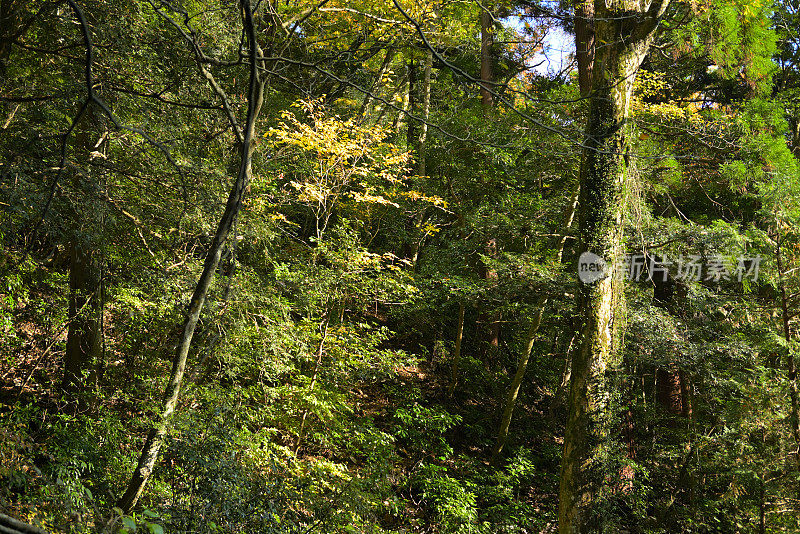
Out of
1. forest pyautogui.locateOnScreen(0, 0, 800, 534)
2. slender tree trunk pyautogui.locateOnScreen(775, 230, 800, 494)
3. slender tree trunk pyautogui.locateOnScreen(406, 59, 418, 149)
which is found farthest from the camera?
slender tree trunk pyautogui.locateOnScreen(406, 59, 418, 149)

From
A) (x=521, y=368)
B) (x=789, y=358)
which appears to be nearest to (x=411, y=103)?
(x=521, y=368)

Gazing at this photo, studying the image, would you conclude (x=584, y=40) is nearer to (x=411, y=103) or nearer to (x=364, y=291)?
(x=364, y=291)

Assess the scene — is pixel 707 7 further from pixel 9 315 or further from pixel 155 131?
pixel 9 315

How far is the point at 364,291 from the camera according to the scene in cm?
643

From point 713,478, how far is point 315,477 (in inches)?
219

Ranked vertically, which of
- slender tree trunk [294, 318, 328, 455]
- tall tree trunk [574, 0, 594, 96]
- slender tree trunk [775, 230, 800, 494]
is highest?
tall tree trunk [574, 0, 594, 96]

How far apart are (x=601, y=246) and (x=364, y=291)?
120 inches

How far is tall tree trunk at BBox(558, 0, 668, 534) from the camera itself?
438cm

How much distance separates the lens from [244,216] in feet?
16.4

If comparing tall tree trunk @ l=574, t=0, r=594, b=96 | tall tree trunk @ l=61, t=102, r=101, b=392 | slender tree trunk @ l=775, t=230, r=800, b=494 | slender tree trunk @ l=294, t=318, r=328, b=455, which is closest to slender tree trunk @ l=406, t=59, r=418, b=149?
tall tree trunk @ l=574, t=0, r=594, b=96

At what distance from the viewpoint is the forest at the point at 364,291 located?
3828 mm

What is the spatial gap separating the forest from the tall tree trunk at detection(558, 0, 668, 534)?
0.09 feet

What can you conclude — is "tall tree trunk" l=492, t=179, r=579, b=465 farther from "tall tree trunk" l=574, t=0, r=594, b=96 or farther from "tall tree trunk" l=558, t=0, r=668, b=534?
"tall tree trunk" l=558, t=0, r=668, b=534

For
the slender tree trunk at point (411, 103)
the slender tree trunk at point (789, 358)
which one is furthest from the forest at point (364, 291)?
the slender tree trunk at point (411, 103)
